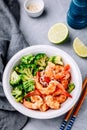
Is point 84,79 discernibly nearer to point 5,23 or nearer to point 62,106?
point 62,106

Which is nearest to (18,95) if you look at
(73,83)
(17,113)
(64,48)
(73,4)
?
(17,113)

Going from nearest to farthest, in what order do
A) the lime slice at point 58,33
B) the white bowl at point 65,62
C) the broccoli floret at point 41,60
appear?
the white bowl at point 65,62 → the broccoli floret at point 41,60 → the lime slice at point 58,33

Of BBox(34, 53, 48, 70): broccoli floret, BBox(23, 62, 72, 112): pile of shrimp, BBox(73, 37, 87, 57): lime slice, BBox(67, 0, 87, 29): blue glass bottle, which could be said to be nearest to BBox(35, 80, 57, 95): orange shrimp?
BBox(23, 62, 72, 112): pile of shrimp

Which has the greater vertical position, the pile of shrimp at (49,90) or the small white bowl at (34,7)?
the small white bowl at (34,7)

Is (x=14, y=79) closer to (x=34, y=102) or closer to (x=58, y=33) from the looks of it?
(x=34, y=102)

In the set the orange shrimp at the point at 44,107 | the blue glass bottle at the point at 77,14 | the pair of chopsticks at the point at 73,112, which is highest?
the blue glass bottle at the point at 77,14

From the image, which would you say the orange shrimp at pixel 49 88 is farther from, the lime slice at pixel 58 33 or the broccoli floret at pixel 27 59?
the lime slice at pixel 58 33

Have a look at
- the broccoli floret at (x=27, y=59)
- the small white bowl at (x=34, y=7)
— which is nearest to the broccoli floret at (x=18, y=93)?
the broccoli floret at (x=27, y=59)
